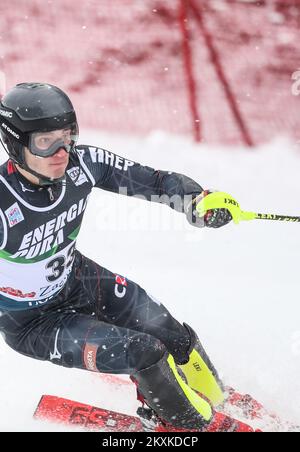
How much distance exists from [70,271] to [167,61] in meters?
3.39

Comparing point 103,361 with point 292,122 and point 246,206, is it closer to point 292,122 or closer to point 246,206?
point 246,206

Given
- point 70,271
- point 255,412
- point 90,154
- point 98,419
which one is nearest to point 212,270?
point 255,412

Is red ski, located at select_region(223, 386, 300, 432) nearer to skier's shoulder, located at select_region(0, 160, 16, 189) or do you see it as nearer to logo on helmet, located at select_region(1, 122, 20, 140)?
skier's shoulder, located at select_region(0, 160, 16, 189)

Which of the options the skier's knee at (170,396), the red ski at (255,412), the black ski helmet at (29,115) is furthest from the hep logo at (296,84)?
the skier's knee at (170,396)

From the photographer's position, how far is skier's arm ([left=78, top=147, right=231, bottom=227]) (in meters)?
3.58

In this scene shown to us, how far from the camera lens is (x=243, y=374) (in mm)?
4344

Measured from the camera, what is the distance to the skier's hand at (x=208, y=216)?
3.42 metres

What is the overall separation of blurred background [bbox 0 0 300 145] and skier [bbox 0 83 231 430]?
2.91m

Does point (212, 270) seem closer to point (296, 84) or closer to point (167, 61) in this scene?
point (296, 84)

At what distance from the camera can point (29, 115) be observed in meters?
3.10

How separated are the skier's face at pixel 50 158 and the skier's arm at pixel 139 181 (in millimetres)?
385

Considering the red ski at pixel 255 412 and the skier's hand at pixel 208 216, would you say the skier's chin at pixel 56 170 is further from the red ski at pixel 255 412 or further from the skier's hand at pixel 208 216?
the red ski at pixel 255 412

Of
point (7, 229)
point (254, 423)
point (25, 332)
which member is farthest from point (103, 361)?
point (254, 423)

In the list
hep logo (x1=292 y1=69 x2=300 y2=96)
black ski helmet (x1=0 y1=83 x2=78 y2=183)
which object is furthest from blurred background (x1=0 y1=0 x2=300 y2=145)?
black ski helmet (x1=0 y1=83 x2=78 y2=183)
